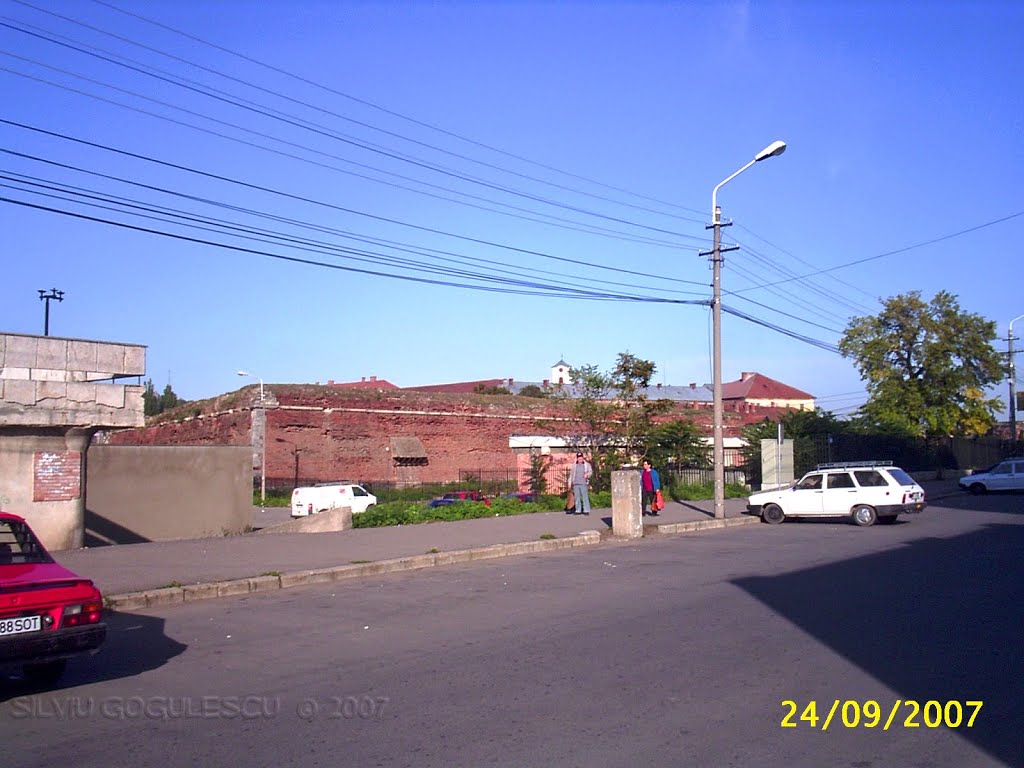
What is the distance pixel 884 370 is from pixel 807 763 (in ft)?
162

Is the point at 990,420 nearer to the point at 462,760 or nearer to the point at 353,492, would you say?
the point at 353,492

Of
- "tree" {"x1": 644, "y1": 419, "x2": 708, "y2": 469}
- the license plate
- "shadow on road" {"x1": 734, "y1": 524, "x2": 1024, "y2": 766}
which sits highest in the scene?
"tree" {"x1": 644, "y1": 419, "x2": 708, "y2": 469}

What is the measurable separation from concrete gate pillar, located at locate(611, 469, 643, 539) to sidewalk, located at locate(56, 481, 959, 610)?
455 mm

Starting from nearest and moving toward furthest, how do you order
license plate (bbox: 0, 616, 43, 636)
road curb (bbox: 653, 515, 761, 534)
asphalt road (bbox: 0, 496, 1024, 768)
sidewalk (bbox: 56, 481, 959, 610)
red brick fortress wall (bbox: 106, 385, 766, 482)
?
asphalt road (bbox: 0, 496, 1024, 768)
license plate (bbox: 0, 616, 43, 636)
sidewalk (bbox: 56, 481, 959, 610)
road curb (bbox: 653, 515, 761, 534)
red brick fortress wall (bbox: 106, 385, 766, 482)

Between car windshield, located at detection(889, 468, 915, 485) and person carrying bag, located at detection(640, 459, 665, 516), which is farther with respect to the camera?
person carrying bag, located at detection(640, 459, 665, 516)

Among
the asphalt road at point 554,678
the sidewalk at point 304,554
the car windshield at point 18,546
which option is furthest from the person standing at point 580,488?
the car windshield at point 18,546

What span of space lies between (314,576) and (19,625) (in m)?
7.40

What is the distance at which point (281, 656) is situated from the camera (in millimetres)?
8930

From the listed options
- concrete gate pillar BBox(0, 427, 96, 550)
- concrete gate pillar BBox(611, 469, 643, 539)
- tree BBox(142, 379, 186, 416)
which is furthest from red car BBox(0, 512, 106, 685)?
tree BBox(142, 379, 186, 416)

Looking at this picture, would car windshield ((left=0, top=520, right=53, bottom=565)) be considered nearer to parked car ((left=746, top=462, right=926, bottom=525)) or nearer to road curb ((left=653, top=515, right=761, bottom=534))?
road curb ((left=653, top=515, right=761, bottom=534))

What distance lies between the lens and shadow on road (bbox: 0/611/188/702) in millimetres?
7844

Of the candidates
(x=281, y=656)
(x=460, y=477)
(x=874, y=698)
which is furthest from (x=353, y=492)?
(x=874, y=698)

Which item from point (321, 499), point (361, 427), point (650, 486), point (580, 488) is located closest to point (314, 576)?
point (580, 488)

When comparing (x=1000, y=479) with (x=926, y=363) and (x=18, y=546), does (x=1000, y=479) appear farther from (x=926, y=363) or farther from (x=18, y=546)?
(x=18, y=546)
